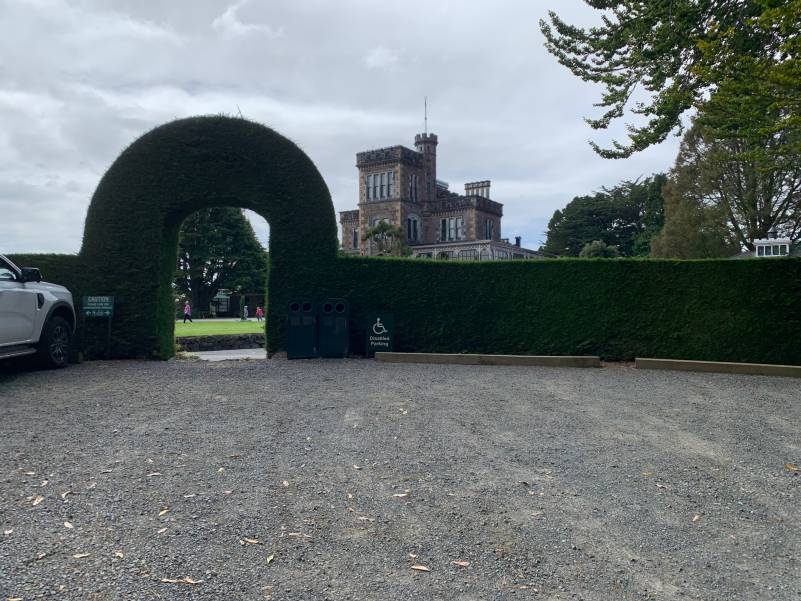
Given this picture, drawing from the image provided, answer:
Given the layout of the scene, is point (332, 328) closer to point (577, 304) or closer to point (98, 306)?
point (98, 306)

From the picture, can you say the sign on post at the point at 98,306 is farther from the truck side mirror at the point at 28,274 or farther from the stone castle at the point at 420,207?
the stone castle at the point at 420,207

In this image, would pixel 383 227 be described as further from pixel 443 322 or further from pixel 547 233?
pixel 443 322

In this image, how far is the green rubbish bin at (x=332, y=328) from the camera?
11125mm

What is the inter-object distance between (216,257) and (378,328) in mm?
33611

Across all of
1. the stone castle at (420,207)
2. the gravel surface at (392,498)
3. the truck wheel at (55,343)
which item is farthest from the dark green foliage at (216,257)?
the gravel surface at (392,498)

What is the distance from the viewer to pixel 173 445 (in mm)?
4918

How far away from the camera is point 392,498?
3811 mm

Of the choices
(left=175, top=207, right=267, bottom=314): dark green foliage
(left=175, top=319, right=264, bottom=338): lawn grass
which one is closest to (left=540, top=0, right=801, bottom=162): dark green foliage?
(left=175, top=319, right=264, bottom=338): lawn grass

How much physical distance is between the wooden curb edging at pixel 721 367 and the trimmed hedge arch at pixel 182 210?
7.03 meters

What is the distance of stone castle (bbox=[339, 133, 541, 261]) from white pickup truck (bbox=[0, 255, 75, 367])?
5298 cm

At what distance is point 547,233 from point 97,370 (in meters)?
69.0

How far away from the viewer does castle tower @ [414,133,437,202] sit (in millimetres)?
69562

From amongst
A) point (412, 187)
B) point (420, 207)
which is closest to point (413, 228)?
point (420, 207)

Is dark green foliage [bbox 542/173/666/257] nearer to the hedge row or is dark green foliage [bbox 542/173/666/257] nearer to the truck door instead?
the hedge row
